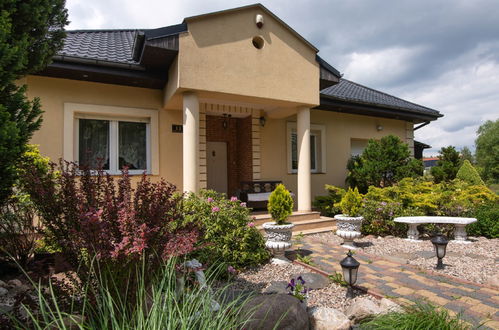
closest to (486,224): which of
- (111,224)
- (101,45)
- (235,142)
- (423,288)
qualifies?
(423,288)

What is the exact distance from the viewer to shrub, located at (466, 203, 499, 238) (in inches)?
262

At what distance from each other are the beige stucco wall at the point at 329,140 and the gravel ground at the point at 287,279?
4.72 metres

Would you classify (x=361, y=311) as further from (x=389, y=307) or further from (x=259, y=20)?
(x=259, y=20)

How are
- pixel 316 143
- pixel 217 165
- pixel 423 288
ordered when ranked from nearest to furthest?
pixel 423 288 < pixel 217 165 < pixel 316 143

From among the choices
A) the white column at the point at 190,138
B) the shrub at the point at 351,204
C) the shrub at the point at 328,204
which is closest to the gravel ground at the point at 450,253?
the shrub at the point at 351,204

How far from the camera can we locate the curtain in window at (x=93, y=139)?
692 cm

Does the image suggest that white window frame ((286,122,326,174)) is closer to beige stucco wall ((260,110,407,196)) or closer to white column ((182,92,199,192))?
beige stucco wall ((260,110,407,196))

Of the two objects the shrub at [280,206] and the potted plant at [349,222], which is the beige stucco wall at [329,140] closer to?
the potted plant at [349,222]

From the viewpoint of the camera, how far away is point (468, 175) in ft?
34.0

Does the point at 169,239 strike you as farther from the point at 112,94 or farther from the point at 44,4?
the point at 112,94

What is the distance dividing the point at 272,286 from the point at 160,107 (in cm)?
557

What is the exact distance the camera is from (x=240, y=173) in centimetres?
935

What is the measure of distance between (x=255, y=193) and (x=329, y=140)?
401 cm

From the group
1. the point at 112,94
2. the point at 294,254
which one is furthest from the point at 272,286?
the point at 112,94
